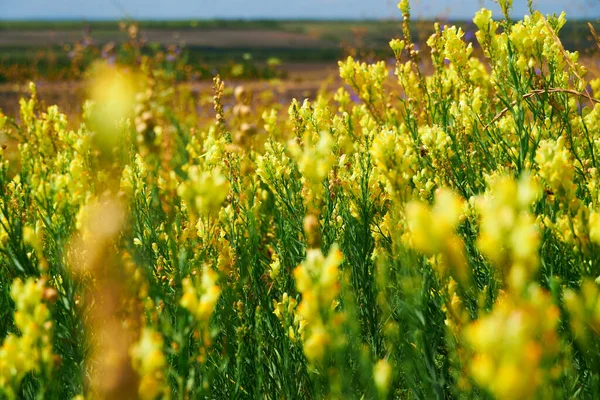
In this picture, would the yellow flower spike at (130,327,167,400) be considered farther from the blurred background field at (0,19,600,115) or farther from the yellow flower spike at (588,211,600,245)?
the blurred background field at (0,19,600,115)

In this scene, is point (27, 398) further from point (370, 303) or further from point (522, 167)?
point (522, 167)

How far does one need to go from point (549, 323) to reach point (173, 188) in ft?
6.56

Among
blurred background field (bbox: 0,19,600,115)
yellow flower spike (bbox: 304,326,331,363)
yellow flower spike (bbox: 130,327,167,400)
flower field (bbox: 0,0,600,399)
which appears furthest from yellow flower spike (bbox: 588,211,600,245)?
blurred background field (bbox: 0,19,600,115)

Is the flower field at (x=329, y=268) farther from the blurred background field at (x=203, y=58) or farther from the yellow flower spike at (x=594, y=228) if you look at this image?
the blurred background field at (x=203, y=58)

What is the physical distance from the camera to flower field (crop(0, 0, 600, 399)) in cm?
113

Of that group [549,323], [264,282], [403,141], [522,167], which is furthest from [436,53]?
[549,323]

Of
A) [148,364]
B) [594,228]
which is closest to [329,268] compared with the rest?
[148,364]

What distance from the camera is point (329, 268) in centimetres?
111

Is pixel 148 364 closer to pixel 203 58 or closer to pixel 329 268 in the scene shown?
pixel 329 268

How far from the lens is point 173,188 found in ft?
8.69

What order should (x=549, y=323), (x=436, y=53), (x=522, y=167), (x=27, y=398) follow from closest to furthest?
(x=549, y=323) < (x=27, y=398) < (x=522, y=167) < (x=436, y=53)

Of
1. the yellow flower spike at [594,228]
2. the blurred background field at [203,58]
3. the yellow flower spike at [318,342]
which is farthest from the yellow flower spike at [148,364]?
the blurred background field at [203,58]

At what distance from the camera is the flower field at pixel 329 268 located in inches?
44.4

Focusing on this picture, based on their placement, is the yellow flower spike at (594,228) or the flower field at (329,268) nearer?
the flower field at (329,268)
